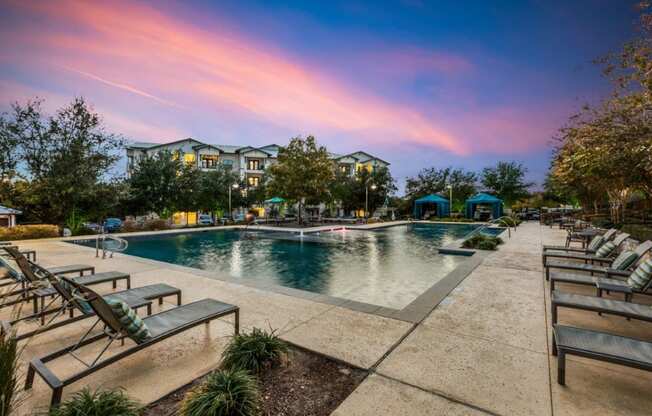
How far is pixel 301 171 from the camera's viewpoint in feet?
74.9

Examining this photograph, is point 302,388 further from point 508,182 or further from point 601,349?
point 508,182

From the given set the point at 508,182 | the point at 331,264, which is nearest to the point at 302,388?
the point at 331,264

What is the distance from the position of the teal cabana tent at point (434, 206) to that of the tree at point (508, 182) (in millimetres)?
8702

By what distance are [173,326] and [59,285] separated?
4.64 ft

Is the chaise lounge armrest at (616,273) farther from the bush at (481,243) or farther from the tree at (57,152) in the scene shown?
the tree at (57,152)

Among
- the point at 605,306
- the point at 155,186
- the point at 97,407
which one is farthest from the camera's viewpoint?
the point at 155,186

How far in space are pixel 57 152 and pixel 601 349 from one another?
72.4 ft

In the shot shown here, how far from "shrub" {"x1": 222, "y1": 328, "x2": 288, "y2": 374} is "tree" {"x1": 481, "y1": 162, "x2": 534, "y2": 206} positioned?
39.9 meters

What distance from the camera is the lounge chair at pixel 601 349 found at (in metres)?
2.11

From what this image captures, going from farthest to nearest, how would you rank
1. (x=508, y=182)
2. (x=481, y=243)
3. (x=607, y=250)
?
(x=508, y=182)
(x=481, y=243)
(x=607, y=250)

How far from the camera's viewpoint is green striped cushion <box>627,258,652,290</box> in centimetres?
A: 378

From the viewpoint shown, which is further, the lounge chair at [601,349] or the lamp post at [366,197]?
the lamp post at [366,197]

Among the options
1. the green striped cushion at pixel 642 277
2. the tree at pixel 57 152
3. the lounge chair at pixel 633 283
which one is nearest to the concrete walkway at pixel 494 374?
the lounge chair at pixel 633 283

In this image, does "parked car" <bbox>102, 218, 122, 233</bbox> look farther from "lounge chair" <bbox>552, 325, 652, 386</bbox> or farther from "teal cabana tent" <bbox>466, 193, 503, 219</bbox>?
"teal cabana tent" <bbox>466, 193, 503, 219</bbox>
